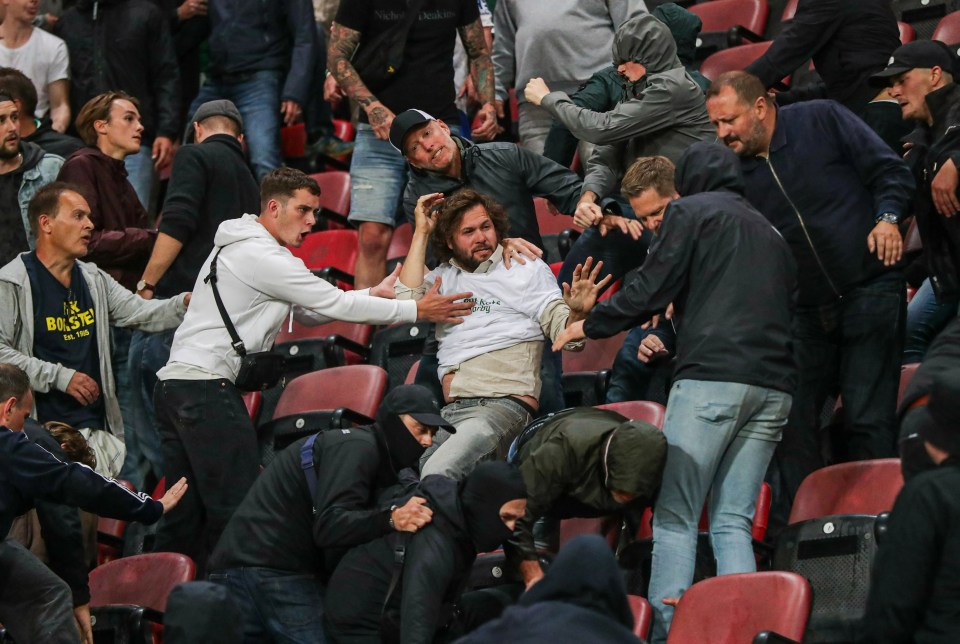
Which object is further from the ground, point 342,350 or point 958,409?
point 958,409

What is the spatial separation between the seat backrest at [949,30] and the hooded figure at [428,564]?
160 inches

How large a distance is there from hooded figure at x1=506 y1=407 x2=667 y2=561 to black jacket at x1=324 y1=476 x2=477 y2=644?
0.70ft

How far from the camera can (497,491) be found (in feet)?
16.0

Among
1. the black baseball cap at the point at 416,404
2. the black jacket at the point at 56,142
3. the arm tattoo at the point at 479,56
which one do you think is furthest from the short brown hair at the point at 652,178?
the black jacket at the point at 56,142

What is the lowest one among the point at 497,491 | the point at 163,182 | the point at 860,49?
the point at 163,182

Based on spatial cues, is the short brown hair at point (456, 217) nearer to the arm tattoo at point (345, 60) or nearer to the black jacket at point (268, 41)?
the arm tattoo at point (345, 60)

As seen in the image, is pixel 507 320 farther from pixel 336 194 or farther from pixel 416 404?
pixel 336 194

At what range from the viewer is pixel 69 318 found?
21.4 feet

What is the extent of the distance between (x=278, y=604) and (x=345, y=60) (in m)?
3.26

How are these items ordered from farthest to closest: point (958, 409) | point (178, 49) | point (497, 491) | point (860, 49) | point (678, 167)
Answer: point (178, 49)
point (860, 49)
point (678, 167)
point (497, 491)
point (958, 409)

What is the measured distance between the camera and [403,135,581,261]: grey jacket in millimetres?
6398

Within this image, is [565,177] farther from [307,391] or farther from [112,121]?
[112,121]

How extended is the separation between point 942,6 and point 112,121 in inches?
170

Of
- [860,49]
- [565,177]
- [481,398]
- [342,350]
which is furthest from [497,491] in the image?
[860,49]
